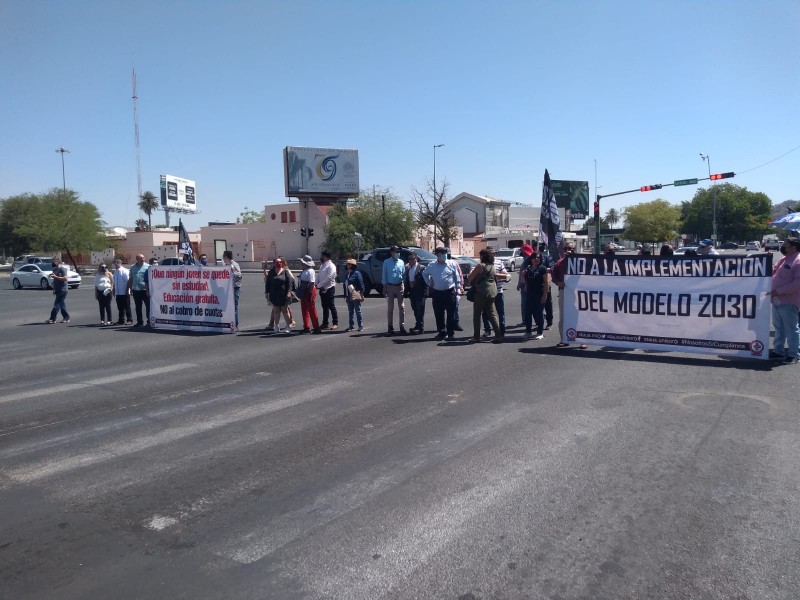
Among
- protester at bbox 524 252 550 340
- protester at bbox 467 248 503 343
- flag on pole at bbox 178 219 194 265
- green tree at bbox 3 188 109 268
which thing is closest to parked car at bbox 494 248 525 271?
flag on pole at bbox 178 219 194 265

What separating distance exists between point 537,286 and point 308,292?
487 centimetres

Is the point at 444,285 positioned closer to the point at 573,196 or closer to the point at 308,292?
the point at 308,292

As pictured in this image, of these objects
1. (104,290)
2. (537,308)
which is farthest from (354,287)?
(104,290)

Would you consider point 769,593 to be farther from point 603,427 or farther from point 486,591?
point 603,427

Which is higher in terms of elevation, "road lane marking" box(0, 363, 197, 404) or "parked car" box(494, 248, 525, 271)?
"parked car" box(494, 248, 525, 271)

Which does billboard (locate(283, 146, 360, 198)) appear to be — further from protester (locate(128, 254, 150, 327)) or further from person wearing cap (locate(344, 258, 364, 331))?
person wearing cap (locate(344, 258, 364, 331))

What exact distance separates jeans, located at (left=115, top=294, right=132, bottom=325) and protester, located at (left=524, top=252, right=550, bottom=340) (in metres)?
10.3

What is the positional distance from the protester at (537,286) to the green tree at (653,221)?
8367 cm

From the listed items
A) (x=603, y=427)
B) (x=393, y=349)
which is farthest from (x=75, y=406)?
(x=603, y=427)

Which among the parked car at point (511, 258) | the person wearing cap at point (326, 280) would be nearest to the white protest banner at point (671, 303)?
the person wearing cap at point (326, 280)

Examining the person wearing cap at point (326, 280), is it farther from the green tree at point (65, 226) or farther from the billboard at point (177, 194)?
the billboard at point (177, 194)

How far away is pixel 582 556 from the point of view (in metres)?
3.97

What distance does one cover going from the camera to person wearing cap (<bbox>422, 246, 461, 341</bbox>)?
12.5m

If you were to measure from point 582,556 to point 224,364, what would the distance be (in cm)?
785
